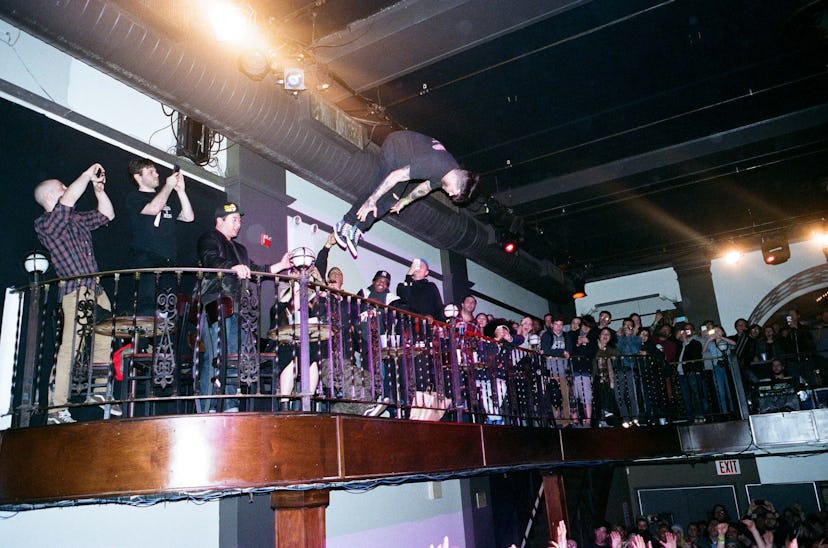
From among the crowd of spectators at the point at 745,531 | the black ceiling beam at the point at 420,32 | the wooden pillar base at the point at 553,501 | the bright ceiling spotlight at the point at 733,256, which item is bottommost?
the crowd of spectators at the point at 745,531

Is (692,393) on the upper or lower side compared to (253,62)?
lower

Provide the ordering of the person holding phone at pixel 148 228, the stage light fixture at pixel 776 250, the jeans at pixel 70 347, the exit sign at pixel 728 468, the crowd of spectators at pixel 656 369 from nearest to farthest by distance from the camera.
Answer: the jeans at pixel 70 347, the person holding phone at pixel 148 228, the crowd of spectators at pixel 656 369, the stage light fixture at pixel 776 250, the exit sign at pixel 728 468

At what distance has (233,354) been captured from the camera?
4621 mm

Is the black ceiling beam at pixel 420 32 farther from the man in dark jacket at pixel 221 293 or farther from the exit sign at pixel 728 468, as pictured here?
the exit sign at pixel 728 468

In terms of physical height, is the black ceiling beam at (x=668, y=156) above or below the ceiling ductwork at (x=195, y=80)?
above

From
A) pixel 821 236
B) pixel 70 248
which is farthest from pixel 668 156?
pixel 70 248

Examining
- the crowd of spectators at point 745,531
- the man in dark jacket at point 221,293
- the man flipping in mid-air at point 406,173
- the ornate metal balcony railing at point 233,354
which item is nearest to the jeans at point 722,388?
the crowd of spectators at point 745,531

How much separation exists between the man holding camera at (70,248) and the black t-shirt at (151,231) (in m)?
0.25

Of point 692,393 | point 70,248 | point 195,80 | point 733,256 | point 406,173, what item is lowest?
point 692,393

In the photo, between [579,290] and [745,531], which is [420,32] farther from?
[579,290]

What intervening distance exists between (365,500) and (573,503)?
19.4 feet

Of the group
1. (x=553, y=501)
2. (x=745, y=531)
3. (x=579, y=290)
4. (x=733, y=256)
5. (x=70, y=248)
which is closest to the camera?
(x=70, y=248)

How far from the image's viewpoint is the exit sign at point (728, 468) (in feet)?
43.0

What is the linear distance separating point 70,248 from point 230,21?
2220mm
